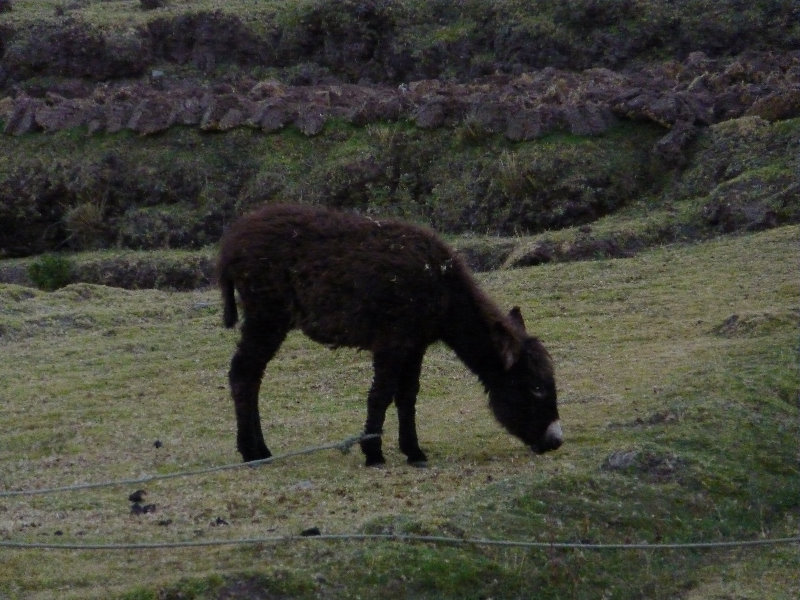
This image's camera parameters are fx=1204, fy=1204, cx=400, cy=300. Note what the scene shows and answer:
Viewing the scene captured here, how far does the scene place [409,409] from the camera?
433 inches

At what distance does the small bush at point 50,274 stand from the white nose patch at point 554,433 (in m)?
13.8

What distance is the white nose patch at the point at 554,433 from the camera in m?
10.6

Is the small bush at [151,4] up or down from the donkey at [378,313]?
up

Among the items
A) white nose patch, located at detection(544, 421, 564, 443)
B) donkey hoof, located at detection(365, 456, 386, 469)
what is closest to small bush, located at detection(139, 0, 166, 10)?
donkey hoof, located at detection(365, 456, 386, 469)

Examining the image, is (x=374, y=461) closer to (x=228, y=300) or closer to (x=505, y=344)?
(x=505, y=344)

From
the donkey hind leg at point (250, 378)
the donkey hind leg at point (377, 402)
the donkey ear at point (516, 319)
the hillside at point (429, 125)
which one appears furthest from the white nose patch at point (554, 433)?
the hillside at point (429, 125)

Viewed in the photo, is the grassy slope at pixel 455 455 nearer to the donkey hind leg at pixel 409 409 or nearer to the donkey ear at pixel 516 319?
the donkey hind leg at pixel 409 409

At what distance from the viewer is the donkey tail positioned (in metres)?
11.5

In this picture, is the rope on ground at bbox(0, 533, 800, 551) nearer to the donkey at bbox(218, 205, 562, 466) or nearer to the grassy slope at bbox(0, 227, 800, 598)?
the grassy slope at bbox(0, 227, 800, 598)

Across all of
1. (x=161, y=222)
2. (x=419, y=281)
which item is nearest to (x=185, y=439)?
(x=419, y=281)

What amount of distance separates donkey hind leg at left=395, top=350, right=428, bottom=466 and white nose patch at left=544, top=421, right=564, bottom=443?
3.69 ft

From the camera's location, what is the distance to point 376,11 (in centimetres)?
3503

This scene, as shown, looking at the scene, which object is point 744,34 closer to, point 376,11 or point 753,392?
point 376,11

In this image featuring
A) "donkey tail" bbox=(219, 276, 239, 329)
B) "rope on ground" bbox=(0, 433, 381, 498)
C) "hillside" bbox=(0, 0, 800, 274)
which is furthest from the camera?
"hillside" bbox=(0, 0, 800, 274)
